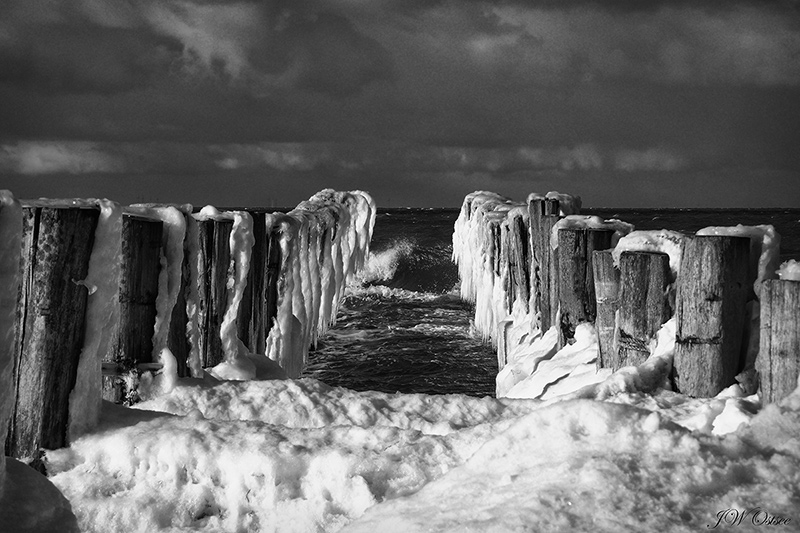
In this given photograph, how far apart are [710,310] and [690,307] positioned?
13cm

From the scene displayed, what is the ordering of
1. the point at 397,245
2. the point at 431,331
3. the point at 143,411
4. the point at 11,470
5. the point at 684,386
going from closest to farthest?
the point at 11,470 < the point at 143,411 < the point at 684,386 < the point at 431,331 < the point at 397,245

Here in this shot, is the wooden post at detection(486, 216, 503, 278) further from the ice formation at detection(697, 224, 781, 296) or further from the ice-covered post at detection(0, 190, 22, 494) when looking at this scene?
the ice-covered post at detection(0, 190, 22, 494)

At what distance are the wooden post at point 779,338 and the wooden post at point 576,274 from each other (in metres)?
2.53

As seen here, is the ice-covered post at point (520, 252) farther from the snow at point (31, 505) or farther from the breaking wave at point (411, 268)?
the breaking wave at point (411, 268)

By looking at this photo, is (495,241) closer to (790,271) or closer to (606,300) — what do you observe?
(606,300)

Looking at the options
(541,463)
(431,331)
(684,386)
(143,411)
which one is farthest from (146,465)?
(431,331)

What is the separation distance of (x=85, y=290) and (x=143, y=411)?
73 centimetres

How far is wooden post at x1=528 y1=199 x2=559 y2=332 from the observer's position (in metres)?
8.12

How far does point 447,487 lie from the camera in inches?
108

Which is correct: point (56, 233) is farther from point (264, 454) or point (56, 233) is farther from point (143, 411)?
point (264, 454)

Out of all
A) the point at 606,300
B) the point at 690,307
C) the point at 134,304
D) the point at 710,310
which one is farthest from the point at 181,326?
the point at 710,310

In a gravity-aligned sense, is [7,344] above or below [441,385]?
above

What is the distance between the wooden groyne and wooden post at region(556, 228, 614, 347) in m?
→ 2.82

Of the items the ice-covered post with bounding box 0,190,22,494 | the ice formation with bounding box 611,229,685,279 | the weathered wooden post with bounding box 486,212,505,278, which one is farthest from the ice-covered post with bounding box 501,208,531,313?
the ice-covered post with bounding box 0,190,22,494
